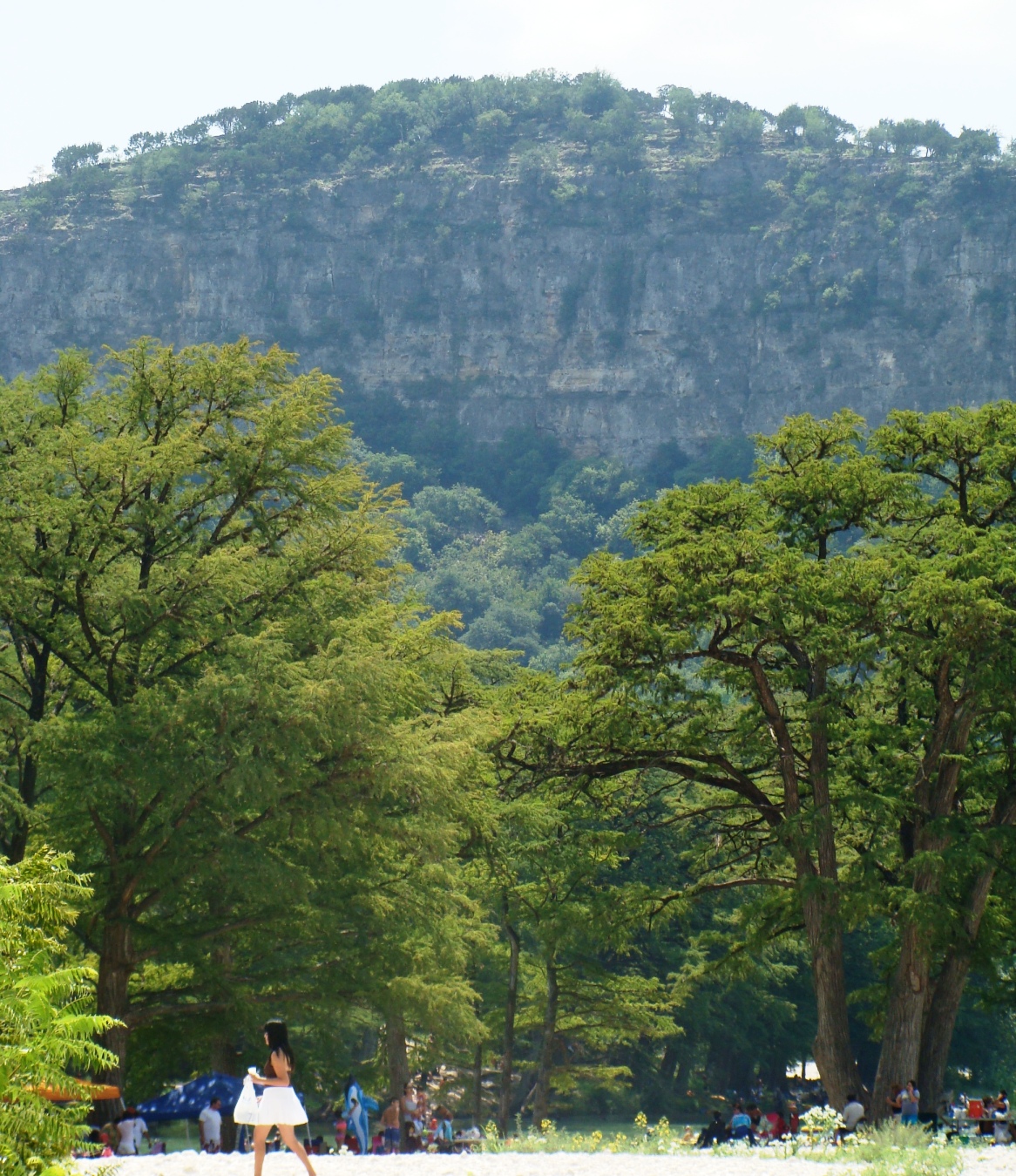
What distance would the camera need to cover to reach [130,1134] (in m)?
15.8

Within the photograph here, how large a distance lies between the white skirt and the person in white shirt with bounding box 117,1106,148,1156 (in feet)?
22.9

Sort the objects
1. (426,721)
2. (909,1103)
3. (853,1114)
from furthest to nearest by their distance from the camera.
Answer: (426,721), (853,1114), (909,1103)

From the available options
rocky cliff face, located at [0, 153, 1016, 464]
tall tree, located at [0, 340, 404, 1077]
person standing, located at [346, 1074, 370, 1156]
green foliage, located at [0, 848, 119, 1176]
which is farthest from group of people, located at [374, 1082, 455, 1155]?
rocky cliff face, located at [0, 153, 1016, 464]

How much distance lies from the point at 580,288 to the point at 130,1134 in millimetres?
174757

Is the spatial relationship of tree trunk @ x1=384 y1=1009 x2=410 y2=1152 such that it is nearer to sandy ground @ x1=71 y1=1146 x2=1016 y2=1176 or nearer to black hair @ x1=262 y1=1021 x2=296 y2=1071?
sandy ground @ x1=71 y1=1146 x2=1016 y2=1176

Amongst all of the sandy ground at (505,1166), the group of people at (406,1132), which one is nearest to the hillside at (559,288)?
the group of people at (406,1132)

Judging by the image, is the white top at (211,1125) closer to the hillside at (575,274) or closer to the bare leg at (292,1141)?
the bare leg at (292,1141)

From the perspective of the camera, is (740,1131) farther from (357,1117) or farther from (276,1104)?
(276,1104)

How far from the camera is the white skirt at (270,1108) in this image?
896 cm

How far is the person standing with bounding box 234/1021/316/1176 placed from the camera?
892cm

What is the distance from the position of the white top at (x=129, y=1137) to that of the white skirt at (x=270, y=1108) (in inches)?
275

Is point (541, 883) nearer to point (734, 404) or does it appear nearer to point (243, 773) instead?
point (243, 773)

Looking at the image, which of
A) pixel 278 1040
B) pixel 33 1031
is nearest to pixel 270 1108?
pixel 278 1040

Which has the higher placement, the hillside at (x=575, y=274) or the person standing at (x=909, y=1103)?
the hillside at (x=575, y=274)
